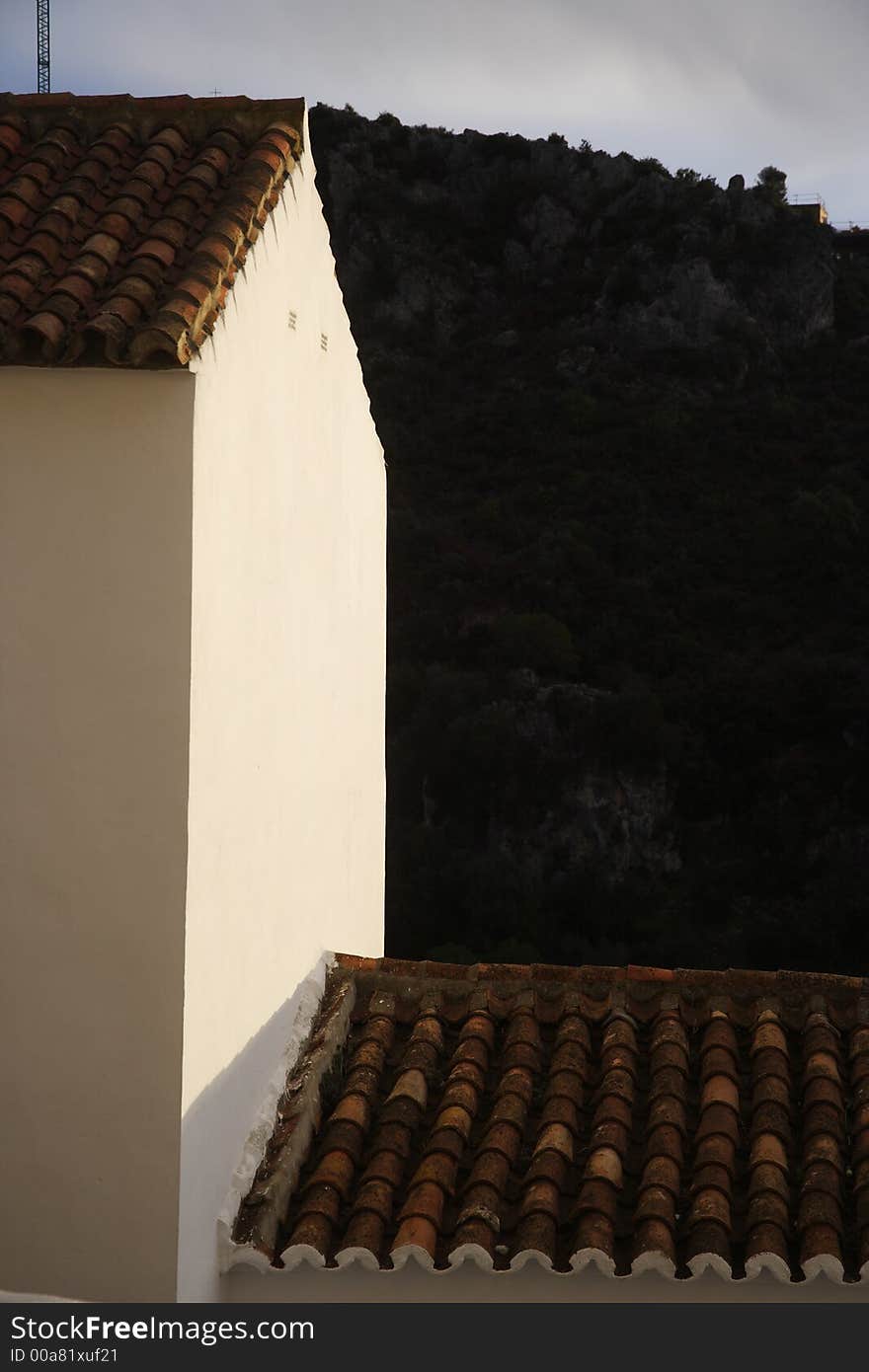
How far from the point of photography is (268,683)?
7.30 m

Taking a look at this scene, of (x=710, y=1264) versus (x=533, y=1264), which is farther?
(x=533, y=1264)

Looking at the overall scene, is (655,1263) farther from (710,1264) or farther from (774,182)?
(774,182)

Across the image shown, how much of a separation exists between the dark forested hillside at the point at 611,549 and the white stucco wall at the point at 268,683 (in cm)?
1772

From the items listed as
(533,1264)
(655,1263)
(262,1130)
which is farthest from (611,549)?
(655,1263)

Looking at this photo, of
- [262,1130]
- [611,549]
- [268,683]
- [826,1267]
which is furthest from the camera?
[611,549]

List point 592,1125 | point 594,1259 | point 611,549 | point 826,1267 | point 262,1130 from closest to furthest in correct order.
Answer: point 826,1267 → point 594,1259 → point 262,1130 → point 592,1125 → point 611,549

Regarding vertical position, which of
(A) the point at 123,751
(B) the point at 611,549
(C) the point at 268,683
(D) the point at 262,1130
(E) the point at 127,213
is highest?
(B) the point at 611,549

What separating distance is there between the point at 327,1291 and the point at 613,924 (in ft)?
76.1

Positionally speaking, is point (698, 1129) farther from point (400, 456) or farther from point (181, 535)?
point (400, 456)

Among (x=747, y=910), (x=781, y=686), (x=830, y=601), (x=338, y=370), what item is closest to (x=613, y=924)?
(x=747, y=910)

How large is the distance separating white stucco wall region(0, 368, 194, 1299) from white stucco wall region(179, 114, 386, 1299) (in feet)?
0.36

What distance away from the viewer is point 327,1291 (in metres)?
6.23

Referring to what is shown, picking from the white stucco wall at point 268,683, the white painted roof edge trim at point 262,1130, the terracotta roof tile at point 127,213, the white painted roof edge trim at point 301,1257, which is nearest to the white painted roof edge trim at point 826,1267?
the white painted roof edge trim at point 301,1257

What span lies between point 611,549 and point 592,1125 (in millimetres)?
31914
